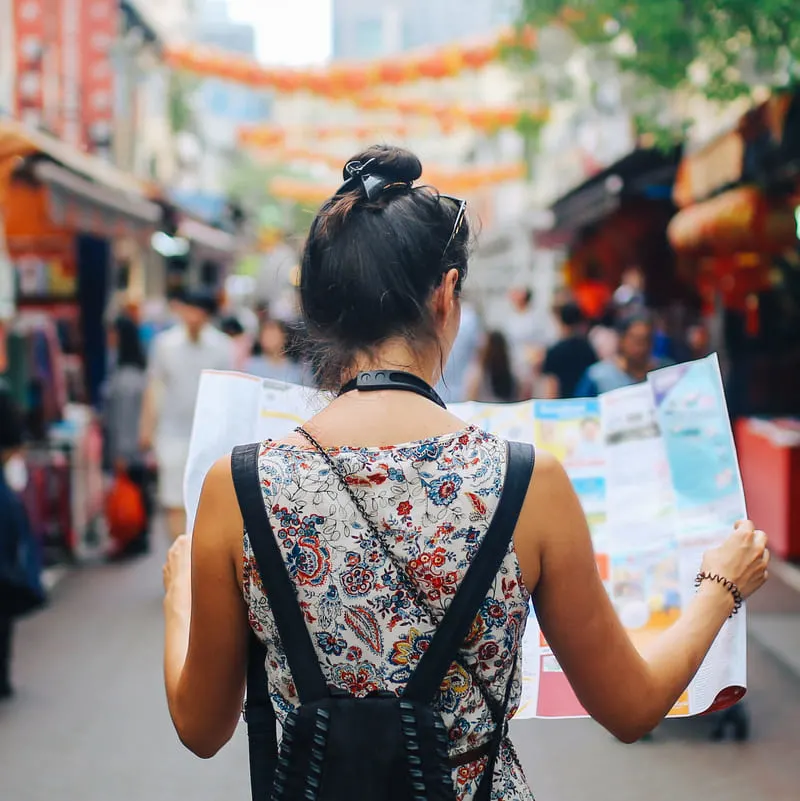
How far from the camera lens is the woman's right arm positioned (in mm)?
1755

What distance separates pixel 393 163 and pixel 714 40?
6837 millimetres

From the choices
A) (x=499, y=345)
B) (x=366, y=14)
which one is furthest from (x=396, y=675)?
(x=366, y=14)

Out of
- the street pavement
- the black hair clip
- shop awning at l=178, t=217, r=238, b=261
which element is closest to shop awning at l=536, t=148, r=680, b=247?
shop awning at l=178, t=217, r=238, b=261

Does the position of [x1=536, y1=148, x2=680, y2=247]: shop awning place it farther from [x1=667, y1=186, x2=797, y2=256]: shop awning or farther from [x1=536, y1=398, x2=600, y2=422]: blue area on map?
[x1=536, y1=398, x2=600, y2=422]: blue area on map

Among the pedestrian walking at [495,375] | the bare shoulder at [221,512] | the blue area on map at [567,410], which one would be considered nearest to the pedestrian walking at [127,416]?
the pedestrian walking at [495,375]

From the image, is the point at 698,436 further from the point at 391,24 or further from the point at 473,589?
the point at 391,24

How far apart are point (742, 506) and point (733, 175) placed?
8.22 m

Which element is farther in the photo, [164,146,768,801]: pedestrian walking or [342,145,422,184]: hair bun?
[342,145,422,184]: hair bun

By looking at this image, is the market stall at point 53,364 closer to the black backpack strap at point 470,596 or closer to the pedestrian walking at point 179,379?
the pedestrian walking at point 179,379

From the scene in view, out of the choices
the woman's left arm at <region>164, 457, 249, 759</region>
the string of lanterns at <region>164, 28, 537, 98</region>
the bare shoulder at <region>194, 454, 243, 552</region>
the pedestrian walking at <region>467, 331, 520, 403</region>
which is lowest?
the pedestrian walking at <region>467, 331, 520, 403</region>

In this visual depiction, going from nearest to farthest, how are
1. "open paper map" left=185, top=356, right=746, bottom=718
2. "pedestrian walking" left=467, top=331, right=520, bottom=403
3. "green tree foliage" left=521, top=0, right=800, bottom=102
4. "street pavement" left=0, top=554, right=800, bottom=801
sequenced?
"open paper map" left=185, top=356, right=746, bottom=718 → "street pavement" left=0, top=554, right=800, bottom=801 → "green tree foliage" left=521, top=0, right=800, bottom=102 → "pedestrian walking" left=467, top=331, right=520, bottom=403

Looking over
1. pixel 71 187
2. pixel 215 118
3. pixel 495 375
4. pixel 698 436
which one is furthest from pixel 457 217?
pixel 215 118

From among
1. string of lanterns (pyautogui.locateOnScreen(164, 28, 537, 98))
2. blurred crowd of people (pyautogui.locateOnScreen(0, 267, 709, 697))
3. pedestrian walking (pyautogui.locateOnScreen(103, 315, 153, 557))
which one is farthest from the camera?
string of lanterns (pyautogui.locateOnScreen(164, 28, 537, 98))

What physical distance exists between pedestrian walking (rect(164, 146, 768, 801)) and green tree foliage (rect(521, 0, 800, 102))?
615cm
